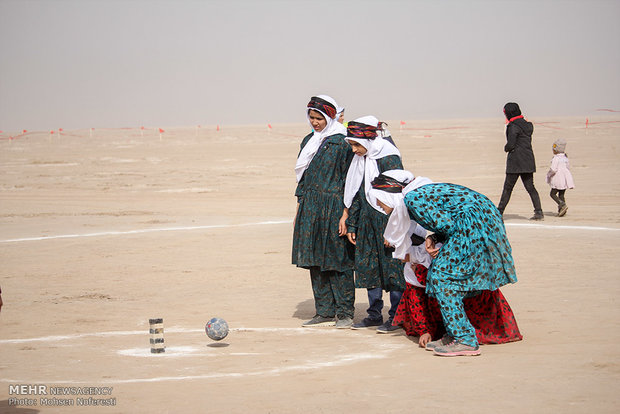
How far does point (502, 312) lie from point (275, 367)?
2.11 meters

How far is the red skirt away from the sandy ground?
146mm

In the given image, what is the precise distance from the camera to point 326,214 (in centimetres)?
835

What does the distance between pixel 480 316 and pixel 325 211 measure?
1.98 m

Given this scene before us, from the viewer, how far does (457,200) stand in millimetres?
6875

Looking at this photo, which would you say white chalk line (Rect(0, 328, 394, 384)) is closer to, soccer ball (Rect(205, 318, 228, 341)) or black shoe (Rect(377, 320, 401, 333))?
soccer ball (Rect(205, 318, 228, 341))

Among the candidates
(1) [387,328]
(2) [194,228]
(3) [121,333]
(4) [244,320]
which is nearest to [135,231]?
(2) [194,228]

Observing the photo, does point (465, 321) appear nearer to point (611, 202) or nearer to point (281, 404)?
point (281, 404)

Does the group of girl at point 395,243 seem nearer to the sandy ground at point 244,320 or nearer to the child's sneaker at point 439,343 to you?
the child's sneaker at point 439,343

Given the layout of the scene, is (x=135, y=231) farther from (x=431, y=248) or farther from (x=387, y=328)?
(x=431, y=248)

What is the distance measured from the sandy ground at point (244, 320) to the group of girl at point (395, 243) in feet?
0.98

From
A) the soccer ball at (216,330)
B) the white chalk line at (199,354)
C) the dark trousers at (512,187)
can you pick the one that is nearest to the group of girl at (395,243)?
the white chalk line at (199,354)

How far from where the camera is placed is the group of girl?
687cm

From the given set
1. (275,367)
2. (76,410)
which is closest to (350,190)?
(275,367)

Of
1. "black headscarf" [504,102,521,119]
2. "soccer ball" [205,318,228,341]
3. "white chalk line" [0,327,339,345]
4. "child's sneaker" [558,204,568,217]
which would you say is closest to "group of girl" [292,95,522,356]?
"white chalk line" [0,327,339,345]
